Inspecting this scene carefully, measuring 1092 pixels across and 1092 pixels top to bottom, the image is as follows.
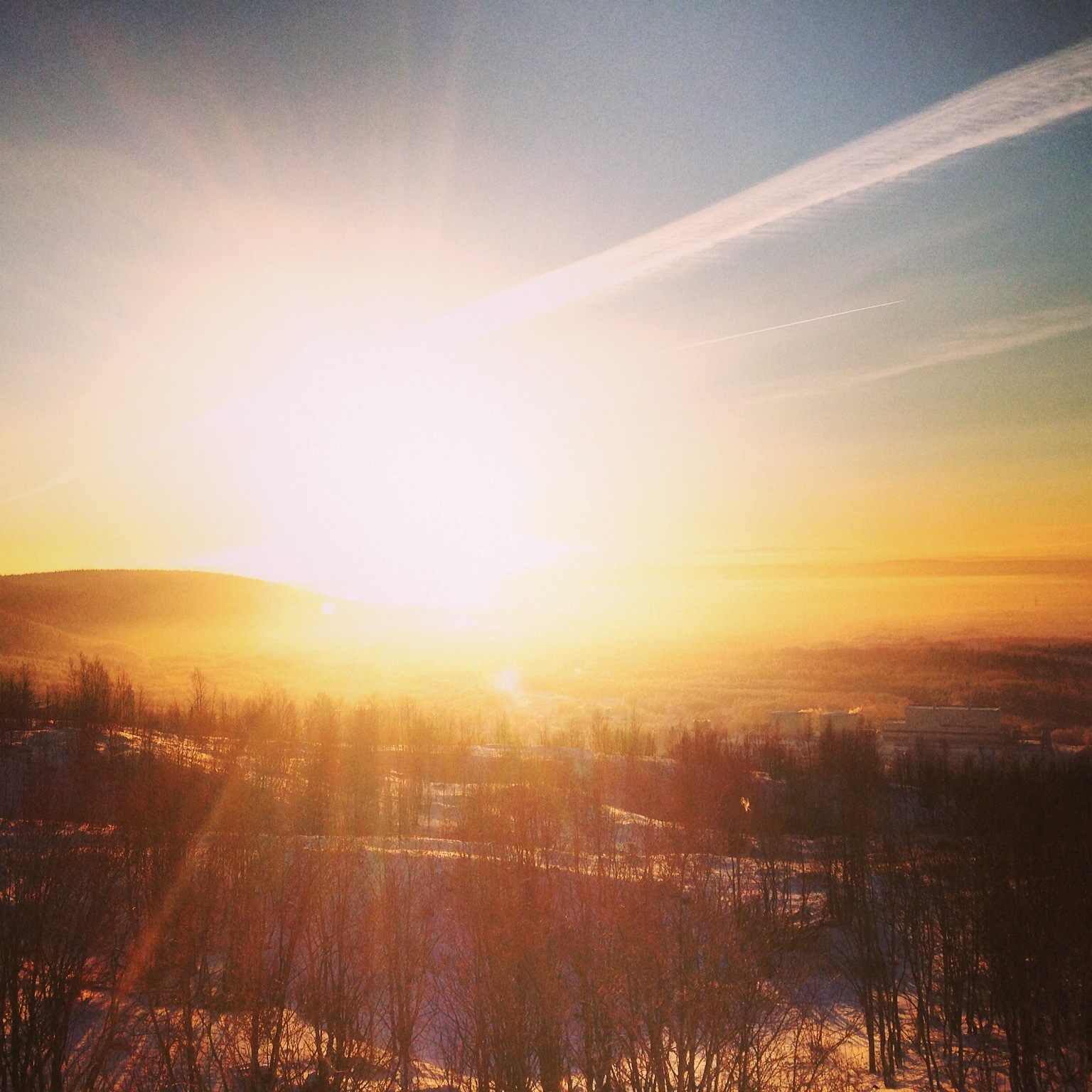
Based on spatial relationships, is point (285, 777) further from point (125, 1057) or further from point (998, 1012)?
point (998, 1012)

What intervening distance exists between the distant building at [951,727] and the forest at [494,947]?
1910 cm

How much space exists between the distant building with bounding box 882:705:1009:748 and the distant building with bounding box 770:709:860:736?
2553 millimetres

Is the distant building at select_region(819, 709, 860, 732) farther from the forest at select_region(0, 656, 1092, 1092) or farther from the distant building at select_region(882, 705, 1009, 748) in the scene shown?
the forest at select_region(0, 656, 1092, 1092)

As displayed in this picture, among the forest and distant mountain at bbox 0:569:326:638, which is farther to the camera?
distant mountain at bbox 0:569:326:638

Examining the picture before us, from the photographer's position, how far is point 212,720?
3219 centimetres

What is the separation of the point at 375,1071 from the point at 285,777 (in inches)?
679

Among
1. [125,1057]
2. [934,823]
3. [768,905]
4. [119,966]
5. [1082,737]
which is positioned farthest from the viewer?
[1082,737]

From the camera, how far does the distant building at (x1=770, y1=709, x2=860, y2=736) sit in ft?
145

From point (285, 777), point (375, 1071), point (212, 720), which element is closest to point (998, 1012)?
point (375, 1071)

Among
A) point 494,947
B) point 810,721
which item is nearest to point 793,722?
point 810,721

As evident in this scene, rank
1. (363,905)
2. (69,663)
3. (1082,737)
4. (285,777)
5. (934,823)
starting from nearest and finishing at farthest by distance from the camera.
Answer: (363,905)
(285,777)
(934,823)
(69,663)
(1082,737)

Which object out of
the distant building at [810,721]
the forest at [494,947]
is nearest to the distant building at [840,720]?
the distant building at [810,721]

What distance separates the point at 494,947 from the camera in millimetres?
8078

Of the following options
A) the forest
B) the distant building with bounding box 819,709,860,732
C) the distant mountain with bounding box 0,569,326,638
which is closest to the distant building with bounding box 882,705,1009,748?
the distant building with bounding box 819,709,860,732
